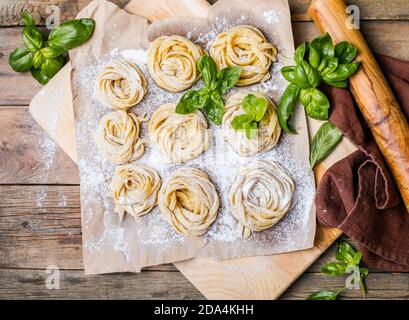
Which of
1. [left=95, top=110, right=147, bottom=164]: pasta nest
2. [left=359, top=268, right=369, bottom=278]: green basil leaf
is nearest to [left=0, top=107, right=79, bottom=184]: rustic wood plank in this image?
[left=95, top=110, right=147, bottom=164]: pasta nest

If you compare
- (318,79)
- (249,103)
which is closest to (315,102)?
(318,79)

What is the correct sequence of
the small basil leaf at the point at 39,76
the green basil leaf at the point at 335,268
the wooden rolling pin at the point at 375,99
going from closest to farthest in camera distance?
1. the wooden rolling pin at the point at 375,99
2. the green basil leaf at the point at 335,268
3. the small basil leaf at the point at 39,76

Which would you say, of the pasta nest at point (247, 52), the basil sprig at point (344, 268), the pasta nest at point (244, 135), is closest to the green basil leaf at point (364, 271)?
the basil sprig at point (344, 268)

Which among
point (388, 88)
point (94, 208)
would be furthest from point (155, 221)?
point (388, 88)

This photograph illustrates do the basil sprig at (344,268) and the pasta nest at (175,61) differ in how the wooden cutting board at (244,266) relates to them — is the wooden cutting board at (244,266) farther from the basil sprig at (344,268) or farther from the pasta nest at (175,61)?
the pasta nest at (175,61)

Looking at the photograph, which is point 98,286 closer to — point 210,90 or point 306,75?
point 210,90

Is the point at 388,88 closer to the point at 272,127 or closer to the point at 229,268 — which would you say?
the point at 272,127
